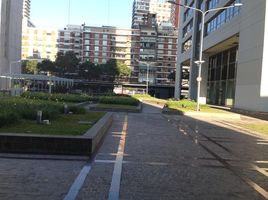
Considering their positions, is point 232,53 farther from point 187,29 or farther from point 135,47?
point 135,47

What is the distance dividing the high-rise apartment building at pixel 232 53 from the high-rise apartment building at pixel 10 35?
3993 cm

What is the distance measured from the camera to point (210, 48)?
63562mm

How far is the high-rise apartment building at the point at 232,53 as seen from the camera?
39.5 m

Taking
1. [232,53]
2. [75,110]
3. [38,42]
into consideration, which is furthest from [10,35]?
[75,110]

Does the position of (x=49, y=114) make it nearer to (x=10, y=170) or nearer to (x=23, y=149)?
(x=23, y=149)

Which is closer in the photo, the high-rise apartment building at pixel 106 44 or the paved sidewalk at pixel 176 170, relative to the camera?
the paved sidewalk at pixel 176 170

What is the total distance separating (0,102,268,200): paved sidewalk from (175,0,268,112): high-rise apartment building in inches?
1048

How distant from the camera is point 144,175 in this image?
933 centimetres

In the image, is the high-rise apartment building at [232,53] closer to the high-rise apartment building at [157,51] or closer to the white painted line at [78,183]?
the white painted line at [78,183]

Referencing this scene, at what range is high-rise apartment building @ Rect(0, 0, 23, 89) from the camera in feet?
332

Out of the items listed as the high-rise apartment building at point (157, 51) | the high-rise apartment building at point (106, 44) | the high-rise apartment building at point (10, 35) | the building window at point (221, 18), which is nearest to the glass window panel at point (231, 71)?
the building window at point (221, 18)

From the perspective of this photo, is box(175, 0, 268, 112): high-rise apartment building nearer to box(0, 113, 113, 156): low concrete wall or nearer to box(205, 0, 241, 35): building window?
box(205, 0, 241, 35): building window

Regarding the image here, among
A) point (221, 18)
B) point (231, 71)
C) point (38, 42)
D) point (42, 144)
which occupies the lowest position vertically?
point (42, 144)

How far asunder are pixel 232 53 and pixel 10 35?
206 ft
